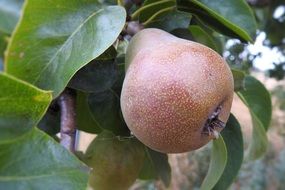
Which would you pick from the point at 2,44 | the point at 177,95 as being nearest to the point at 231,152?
the point at 177,95

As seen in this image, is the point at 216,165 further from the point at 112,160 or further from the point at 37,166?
the point at 37,166

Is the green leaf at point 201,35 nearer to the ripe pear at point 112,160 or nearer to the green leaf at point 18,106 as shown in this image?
the ripe pear at point 112,160

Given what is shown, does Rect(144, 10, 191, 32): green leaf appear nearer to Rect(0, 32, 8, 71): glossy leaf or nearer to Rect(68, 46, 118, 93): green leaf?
Rect(68, 46, 118, 93): green leaf

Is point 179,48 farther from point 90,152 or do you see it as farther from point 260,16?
point 260,16

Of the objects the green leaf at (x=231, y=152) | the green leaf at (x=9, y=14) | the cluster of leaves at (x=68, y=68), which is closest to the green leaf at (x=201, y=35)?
the cluster of leaves at (x=68, y=68)

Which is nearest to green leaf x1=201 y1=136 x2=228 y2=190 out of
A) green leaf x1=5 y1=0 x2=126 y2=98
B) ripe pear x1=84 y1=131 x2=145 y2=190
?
ripe pear x1=84 y1=131 x2=145 y2=190

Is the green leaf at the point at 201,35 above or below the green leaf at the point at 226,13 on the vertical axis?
below
